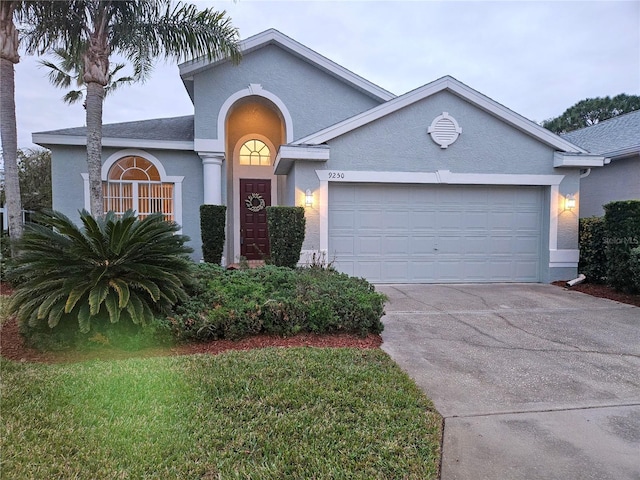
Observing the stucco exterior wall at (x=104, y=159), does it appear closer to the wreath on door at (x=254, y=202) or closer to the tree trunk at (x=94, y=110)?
the tree trunk at (x=94, y=110)

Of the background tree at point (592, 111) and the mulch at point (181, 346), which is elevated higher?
the background tree at point (592, 111)

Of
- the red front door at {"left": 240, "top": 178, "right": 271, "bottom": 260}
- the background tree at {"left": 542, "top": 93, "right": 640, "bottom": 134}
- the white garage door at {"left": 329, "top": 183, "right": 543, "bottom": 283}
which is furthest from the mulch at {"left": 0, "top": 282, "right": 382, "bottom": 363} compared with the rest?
the background tree at {"left": 542, "top": 93, "right": 640, "bottom": 134}

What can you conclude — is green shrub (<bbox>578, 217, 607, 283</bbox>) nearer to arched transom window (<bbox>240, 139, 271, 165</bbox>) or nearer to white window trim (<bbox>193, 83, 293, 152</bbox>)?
white window trim (<bbox>193, 83, 293, 152</bbox>)

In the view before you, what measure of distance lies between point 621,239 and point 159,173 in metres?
11.7

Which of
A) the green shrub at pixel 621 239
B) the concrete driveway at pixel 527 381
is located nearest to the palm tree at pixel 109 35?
the concrete driveway at pixel 527 381

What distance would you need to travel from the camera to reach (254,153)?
12914 mm

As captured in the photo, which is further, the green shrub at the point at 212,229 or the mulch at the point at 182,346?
the green shrub at the point at 212,229

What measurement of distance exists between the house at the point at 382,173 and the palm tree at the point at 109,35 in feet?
3.40

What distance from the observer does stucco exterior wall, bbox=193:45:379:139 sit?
35.8 ft

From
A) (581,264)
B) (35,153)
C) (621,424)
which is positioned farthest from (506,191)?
(35,153)

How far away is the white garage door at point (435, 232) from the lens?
938 cm

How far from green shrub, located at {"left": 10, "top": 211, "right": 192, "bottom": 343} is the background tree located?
32.5 meters

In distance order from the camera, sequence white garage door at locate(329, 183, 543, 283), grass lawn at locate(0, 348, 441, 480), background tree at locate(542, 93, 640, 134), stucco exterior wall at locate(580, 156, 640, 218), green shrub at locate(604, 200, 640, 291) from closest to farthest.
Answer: grass lawn at locate(0, 348, 441, 480), green shrub at locate(604, 200, 640, 291), white garage door at locate(329, 183, 543, 283), stucco exterior wall at locate(580, 156, 640, 218), background tree at locate(542, 93, 640, 134)

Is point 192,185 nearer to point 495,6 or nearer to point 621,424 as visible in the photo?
point 495,6
